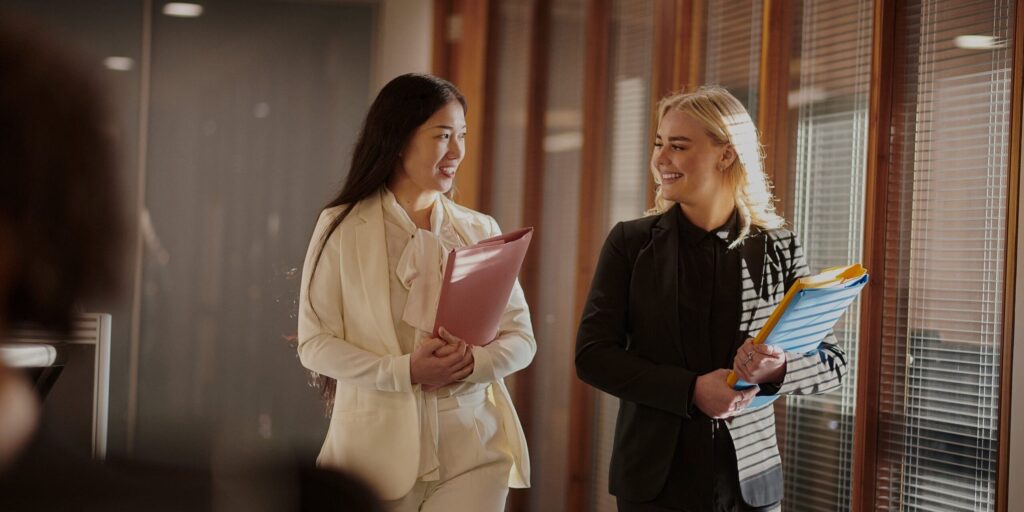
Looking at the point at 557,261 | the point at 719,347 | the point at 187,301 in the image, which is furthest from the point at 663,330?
the point at 187,301

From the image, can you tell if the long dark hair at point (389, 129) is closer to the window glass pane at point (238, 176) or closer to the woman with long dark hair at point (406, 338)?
the woman with long dark hair at point (406, 338)

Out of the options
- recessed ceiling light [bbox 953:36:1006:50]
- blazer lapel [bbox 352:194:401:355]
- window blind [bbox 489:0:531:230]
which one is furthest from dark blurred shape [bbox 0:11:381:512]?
window blind [bbox 489:0:531:230]

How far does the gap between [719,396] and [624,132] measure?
5.63 ft

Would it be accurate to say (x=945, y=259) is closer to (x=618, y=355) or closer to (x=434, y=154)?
(x=618, y=355)

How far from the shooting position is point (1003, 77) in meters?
2.30

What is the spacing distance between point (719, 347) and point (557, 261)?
1829 mm

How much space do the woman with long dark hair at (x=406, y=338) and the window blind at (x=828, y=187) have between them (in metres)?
0.85

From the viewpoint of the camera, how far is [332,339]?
2.37 metres

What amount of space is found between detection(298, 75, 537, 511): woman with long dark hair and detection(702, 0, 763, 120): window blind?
39.7 inches

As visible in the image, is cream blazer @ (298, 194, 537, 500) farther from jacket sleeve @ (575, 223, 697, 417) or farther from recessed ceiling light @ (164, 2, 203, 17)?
recessed ceiling light @ (164, 2, 203, 17)

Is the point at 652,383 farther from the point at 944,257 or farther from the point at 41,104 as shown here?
the point at 41,104

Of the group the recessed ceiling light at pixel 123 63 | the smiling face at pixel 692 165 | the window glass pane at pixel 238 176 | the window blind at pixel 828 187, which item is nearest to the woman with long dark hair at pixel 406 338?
the smiling face at pixel 692 165

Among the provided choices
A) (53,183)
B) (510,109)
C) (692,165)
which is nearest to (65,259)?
(53,183)

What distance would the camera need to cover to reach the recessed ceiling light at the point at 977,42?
2.33 m
